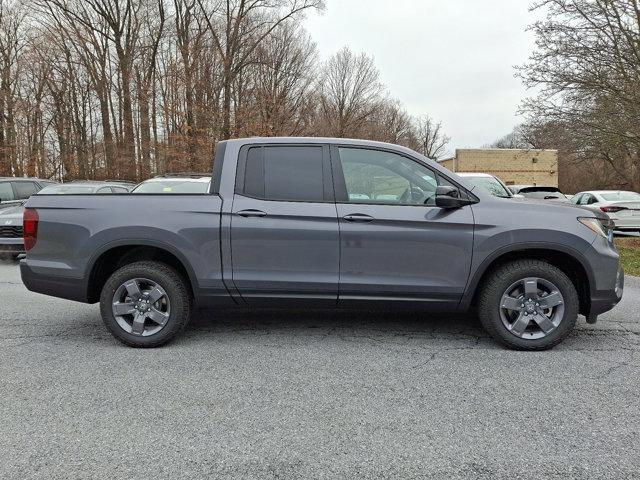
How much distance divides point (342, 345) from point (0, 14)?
33.3 metres

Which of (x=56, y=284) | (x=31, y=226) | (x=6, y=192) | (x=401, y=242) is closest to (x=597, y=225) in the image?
(x=401, y=242)

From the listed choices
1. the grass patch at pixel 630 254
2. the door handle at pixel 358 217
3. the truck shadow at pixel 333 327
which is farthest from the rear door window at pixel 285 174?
the grass patch at pixel 630 254

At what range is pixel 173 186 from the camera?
360 inches

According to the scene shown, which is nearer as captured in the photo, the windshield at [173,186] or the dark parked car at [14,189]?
the windshield at [173,186]

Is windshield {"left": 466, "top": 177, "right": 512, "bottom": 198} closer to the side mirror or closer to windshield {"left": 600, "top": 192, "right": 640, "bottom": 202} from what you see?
windshield {"left": 600, "top": 192, "right": 640, "bottom": 202}

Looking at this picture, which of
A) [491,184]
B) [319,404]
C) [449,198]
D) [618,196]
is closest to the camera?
[319,404]

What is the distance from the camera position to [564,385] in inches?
128

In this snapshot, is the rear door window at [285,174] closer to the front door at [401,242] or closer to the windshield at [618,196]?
the front door at [401,242]

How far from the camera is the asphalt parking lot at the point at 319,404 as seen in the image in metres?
2.34

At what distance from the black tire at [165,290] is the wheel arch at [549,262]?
2.51m

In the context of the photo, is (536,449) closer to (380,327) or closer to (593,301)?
(593,301)

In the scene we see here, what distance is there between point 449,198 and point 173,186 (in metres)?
6.76

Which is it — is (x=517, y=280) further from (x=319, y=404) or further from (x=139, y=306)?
(x=139, y=306)

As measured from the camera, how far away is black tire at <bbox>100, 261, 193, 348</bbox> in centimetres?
400
